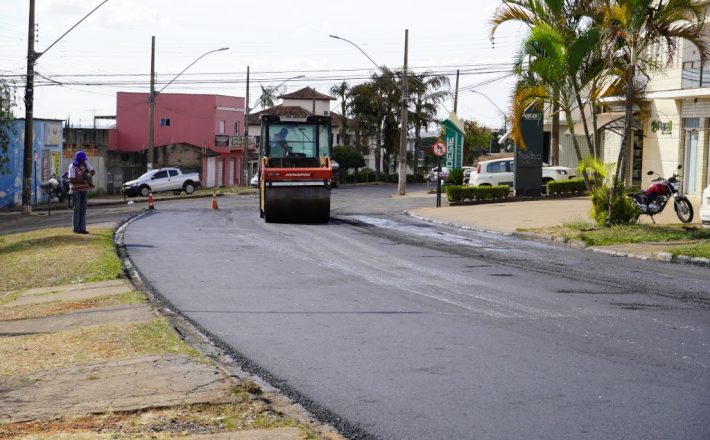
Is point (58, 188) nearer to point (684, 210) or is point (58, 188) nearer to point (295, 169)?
point (295, 169)

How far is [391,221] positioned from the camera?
30.6 metres

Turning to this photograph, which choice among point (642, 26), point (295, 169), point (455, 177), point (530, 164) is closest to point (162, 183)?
point (455, 177)

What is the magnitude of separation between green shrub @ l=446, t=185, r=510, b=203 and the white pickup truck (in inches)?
999

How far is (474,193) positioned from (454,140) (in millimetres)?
8081

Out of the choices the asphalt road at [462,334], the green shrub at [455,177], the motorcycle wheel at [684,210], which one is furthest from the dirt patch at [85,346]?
the green shrub at [455,177]

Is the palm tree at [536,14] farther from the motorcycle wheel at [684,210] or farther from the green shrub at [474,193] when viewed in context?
the green shrub at [474,193]

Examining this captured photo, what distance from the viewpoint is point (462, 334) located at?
9.82 metres

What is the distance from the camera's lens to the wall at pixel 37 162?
1901 inches

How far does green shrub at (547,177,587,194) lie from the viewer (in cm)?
4106

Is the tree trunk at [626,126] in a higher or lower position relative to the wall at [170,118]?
lower

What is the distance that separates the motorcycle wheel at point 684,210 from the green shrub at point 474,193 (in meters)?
15.0

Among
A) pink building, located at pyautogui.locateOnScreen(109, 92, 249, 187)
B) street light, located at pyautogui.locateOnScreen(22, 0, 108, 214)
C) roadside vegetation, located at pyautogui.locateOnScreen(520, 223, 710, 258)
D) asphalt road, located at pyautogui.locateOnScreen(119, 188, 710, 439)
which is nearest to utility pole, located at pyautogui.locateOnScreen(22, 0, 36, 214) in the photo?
street light, located at pyautogui.locateOnScreen(22, 0, 108, 214)

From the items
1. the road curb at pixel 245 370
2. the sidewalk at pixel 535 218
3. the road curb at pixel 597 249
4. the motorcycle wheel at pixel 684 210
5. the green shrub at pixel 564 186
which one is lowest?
the road curb at pixel 245 370

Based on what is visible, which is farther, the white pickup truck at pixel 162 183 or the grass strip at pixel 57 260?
the white pickup truck at pixel 162 183
